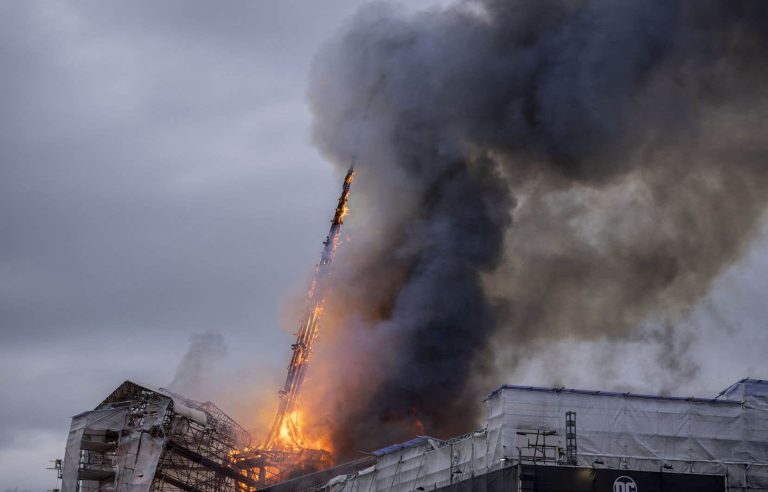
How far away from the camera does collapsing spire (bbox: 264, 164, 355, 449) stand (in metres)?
124

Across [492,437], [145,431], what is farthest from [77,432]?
[492,437]

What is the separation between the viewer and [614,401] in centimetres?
9000

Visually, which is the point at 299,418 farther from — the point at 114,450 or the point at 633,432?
the point at 633,432

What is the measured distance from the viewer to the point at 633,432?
293 feet

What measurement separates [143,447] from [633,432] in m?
51.8

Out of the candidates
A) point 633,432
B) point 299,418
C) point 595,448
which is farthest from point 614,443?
point 299,418

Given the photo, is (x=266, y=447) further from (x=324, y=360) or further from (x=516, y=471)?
(x=516, y=471)

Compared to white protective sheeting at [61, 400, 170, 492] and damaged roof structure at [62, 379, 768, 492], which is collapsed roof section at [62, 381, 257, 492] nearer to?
white protective sheeting at [61, 400, 170, 492]

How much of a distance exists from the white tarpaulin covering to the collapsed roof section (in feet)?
115

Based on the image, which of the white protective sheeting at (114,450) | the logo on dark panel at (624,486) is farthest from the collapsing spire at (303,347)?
the logo on dark panel at (624,486)

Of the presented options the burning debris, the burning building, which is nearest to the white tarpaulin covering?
the burning building

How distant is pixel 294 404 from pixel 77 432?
75.7ft

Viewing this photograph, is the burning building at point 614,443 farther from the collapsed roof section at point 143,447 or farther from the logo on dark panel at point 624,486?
the collapsed roof section at point 143,447

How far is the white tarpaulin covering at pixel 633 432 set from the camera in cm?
8762
